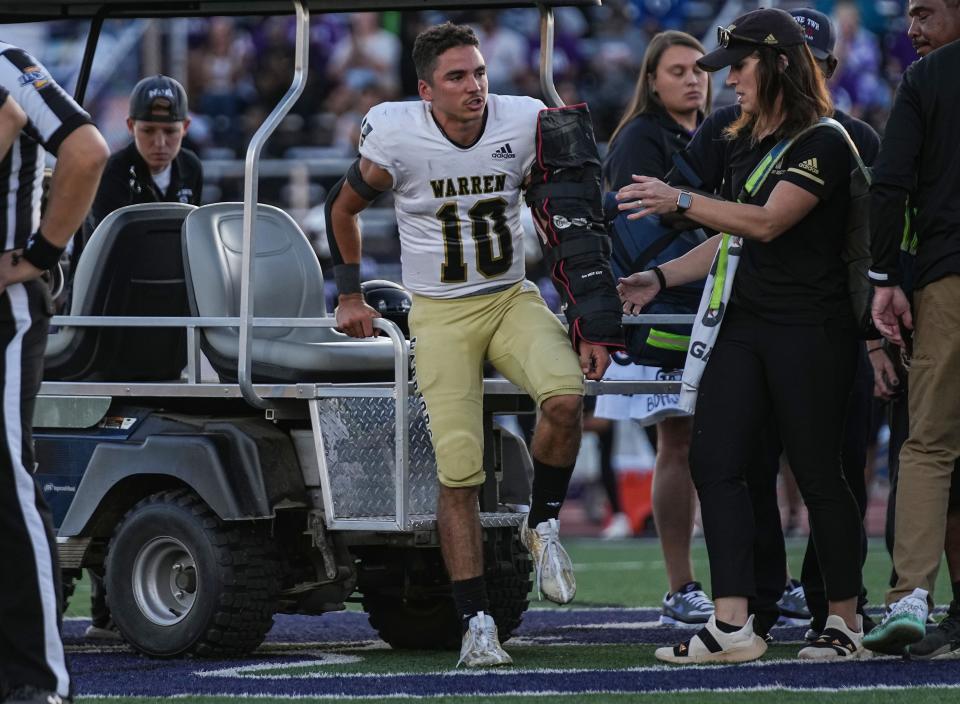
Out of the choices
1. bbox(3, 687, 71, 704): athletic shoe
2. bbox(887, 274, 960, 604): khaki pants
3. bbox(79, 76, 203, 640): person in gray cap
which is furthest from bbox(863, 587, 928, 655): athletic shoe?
bbox(79, 76, 203, 640): person in gray cap

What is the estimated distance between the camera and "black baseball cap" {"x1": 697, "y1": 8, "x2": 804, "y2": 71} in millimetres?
5297

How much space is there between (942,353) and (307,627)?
319cm

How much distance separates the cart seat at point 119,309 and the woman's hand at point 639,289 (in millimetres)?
1652

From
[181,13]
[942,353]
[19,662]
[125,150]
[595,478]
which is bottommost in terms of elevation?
[595,478]

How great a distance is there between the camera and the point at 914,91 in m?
5.23

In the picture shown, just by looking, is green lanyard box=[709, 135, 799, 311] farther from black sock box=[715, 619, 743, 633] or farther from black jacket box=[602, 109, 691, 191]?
black jacket box=[602, 109, 691, 191]

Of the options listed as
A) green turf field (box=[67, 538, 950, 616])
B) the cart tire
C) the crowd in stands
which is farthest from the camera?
the crowd in stands

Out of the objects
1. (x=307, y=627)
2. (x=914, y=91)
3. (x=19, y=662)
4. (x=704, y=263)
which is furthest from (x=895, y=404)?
(x=19, y=662)

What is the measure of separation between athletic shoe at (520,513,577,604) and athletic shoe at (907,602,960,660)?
100cm

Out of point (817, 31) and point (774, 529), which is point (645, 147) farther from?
point (774, 529)

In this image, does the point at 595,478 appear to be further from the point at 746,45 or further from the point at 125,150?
the point at 746,45

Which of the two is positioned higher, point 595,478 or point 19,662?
point 19,662

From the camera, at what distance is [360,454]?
19.0ft

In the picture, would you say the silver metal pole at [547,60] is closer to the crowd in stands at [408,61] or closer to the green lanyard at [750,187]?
the green lanyard at [750,187]
